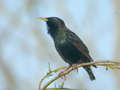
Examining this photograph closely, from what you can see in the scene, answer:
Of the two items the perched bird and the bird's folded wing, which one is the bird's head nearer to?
the perched bird

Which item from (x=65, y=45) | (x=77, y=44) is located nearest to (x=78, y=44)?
(x=77, y=44)

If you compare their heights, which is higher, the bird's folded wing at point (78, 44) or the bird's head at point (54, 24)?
the bird's head at point (54, 24)

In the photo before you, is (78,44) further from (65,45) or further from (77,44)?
(65,45)

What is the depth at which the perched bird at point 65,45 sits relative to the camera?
481cm

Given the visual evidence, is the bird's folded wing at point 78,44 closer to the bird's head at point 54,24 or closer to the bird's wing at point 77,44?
the bird's wing at point 77,44

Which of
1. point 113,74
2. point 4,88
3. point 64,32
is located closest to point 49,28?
point 64,32

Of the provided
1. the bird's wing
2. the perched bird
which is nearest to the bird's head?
the perched bird

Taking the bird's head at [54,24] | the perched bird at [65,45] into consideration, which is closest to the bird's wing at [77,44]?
the perched bird at [65,45]

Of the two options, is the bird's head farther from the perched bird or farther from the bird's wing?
the bird's wing

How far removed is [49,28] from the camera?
4.87m

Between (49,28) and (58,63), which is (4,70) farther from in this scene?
(49,28)

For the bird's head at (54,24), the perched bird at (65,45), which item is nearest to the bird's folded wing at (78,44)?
the perched bird at (65,45)

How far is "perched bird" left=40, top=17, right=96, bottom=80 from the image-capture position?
15.8 feet

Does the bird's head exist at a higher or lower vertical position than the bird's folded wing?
higher
